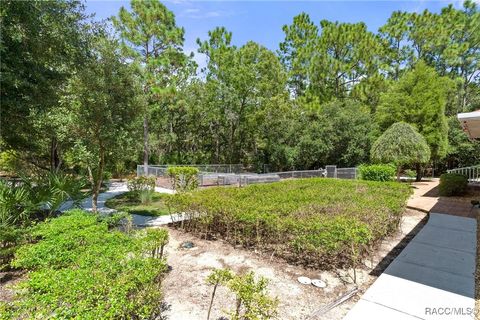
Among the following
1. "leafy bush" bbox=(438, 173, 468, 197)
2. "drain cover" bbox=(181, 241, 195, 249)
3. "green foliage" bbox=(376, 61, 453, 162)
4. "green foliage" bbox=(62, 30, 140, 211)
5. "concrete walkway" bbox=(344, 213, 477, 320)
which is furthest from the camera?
"green foliage" bbox=(376, 61, 453, 162)

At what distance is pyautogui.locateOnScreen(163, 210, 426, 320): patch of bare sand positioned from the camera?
341 centimetres

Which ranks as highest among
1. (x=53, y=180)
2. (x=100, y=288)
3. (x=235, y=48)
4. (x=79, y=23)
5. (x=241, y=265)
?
(x=235, y=48)

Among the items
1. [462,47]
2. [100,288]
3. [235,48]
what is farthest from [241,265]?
[462,47]

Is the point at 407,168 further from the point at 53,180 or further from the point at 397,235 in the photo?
the point at 53,180

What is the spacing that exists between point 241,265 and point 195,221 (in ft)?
7.72

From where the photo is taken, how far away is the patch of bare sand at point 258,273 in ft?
11.2

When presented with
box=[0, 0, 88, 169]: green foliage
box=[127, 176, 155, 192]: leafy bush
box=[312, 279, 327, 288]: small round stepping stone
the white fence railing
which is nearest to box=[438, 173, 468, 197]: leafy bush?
the white fence railing

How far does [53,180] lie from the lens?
6418mm

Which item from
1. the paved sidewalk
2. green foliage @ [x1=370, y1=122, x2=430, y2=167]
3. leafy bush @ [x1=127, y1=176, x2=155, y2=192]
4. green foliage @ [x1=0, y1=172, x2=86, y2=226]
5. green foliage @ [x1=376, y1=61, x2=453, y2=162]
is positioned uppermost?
green foliage @ [x1=376, y1=61, x2=453, y2=162]

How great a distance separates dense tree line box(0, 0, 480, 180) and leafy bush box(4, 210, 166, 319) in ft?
11.5

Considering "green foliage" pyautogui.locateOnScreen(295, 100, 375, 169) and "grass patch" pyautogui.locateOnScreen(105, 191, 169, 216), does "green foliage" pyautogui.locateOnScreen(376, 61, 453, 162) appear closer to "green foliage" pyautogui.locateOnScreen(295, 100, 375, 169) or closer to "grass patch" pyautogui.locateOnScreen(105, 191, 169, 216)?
"green foliage" pyautogui.locateOnScreen(295, 100, 375, 169)

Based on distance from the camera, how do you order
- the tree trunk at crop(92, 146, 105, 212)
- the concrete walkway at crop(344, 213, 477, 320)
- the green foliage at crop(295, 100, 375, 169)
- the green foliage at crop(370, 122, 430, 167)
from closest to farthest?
the concrete walkway at crop(344, 213, 477, 320) → the tree trunk at crop(92, 146, 105, 212) → the green foliage at crop(370, 122, 430, 167) → the green foliage at crop(295, 100, 375, 169)

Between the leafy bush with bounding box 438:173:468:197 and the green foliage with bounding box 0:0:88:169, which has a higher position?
the green foliage with bounding box 0:0:88:169

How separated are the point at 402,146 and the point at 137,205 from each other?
501 inches
